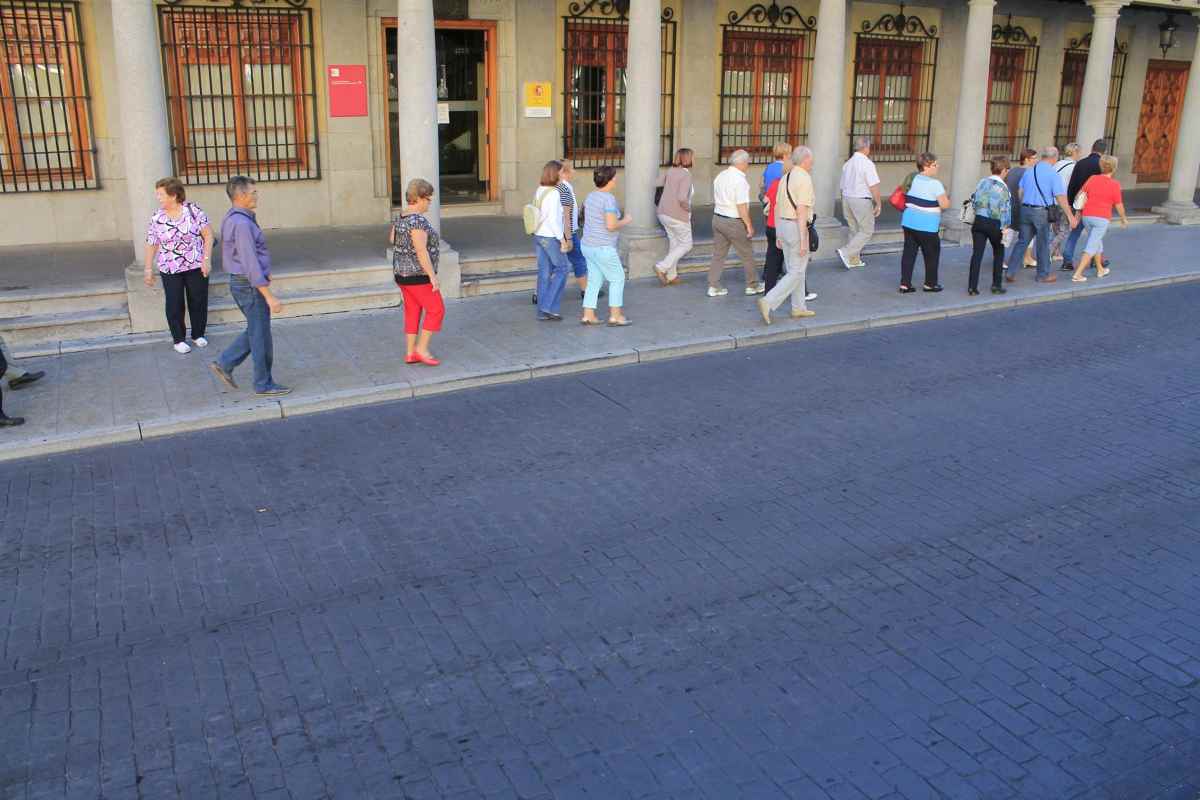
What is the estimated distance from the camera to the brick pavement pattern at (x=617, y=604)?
408 centimetres

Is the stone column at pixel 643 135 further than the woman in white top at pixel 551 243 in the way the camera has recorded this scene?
Yes

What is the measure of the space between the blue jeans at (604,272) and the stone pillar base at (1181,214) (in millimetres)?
13392

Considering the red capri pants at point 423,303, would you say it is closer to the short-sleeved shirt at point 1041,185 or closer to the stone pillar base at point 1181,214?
the short-sleeved shirt at point 1041,185

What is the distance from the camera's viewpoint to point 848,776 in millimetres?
3984

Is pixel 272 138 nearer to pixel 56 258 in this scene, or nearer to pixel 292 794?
pixel 56 258

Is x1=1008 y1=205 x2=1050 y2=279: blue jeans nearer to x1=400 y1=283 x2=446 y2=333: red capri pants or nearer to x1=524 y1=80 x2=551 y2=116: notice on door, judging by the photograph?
x1=524 y1=80 x2=551 y2=116: notice on door

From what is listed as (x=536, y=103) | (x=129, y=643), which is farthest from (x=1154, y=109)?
(x=129, y=643)

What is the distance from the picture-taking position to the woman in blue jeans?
1015cm

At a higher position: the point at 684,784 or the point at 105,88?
the point at 105,88

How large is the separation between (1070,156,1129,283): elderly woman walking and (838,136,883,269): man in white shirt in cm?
269

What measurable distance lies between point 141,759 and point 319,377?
5099mm

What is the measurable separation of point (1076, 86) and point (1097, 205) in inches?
365

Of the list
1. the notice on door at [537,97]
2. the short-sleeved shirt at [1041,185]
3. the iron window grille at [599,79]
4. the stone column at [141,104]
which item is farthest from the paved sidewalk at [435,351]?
the notice on door at [537,97]

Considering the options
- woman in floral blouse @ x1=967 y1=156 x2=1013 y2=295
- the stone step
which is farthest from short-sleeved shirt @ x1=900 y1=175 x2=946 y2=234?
the stone step
